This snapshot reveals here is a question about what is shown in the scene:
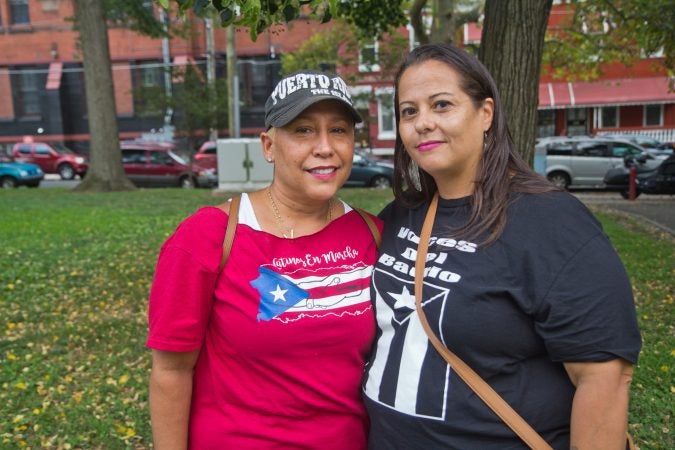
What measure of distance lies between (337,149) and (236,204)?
376 millimetres

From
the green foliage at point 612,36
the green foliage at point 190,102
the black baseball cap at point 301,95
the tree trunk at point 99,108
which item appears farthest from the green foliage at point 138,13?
the black baseball cap at point 301,95

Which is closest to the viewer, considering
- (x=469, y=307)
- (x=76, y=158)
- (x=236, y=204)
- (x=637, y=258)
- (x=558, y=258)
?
(x=558, y=258)

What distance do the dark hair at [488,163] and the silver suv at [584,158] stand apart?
61.8ft

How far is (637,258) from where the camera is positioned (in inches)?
319

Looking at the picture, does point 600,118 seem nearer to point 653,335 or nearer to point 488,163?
point 653,335

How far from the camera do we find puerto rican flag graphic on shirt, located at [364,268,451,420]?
70.7 inches

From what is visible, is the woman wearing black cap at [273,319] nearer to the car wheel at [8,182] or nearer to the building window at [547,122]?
the car wheel at [8,182]

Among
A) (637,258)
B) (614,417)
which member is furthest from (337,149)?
(637,258)

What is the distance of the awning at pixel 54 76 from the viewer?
34719 millimetres

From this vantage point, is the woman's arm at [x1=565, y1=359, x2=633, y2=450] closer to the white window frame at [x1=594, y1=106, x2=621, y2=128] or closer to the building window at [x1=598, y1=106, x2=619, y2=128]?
the white window frame at [x1=594, y1=106, x2=621, y2=128]

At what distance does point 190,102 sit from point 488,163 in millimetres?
23210

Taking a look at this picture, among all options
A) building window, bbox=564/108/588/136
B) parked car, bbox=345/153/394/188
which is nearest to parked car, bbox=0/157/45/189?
parked car, bbox=345/153/394/188

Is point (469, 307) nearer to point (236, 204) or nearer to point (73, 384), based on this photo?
point (236, 204)

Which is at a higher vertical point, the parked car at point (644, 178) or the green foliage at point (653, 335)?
the green foliage at point (653, 335)
